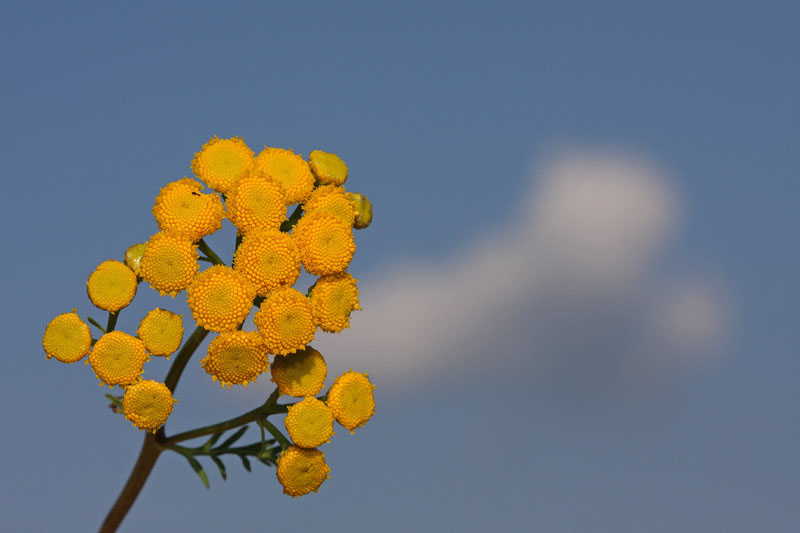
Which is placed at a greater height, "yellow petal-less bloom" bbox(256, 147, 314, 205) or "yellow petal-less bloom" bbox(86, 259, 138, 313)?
"yellow petal-less bloom" bbox(256, 147, 314, 205)

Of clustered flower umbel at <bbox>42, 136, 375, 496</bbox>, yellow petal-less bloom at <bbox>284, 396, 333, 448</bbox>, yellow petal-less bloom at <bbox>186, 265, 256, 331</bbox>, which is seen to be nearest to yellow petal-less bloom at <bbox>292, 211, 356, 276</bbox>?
clustered flower umbel at <bbox>42, 136, 375, 496</bbox>

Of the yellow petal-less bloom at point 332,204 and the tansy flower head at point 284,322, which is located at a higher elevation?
the yellow petal-less bloom at point 332,204

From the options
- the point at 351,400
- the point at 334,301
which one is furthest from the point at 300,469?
the point at 334,301

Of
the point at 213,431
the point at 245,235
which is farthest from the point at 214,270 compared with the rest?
the point at 213,431

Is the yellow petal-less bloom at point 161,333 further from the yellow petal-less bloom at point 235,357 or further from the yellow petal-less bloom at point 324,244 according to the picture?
the yellow petal-less bloom at point 324,244

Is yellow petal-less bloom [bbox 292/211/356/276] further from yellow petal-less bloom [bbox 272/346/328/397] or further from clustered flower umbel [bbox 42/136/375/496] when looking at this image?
yellow petal-less bloom [bbox 272/346/328/397]

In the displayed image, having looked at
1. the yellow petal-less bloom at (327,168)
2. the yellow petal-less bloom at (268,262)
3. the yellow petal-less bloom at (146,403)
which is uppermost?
the yellow petal-less bloom at (327,168)

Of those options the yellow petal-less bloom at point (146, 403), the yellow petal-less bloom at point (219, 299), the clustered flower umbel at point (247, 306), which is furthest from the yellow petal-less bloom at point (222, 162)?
the yellow petal-less bloom at point (146, 403)
